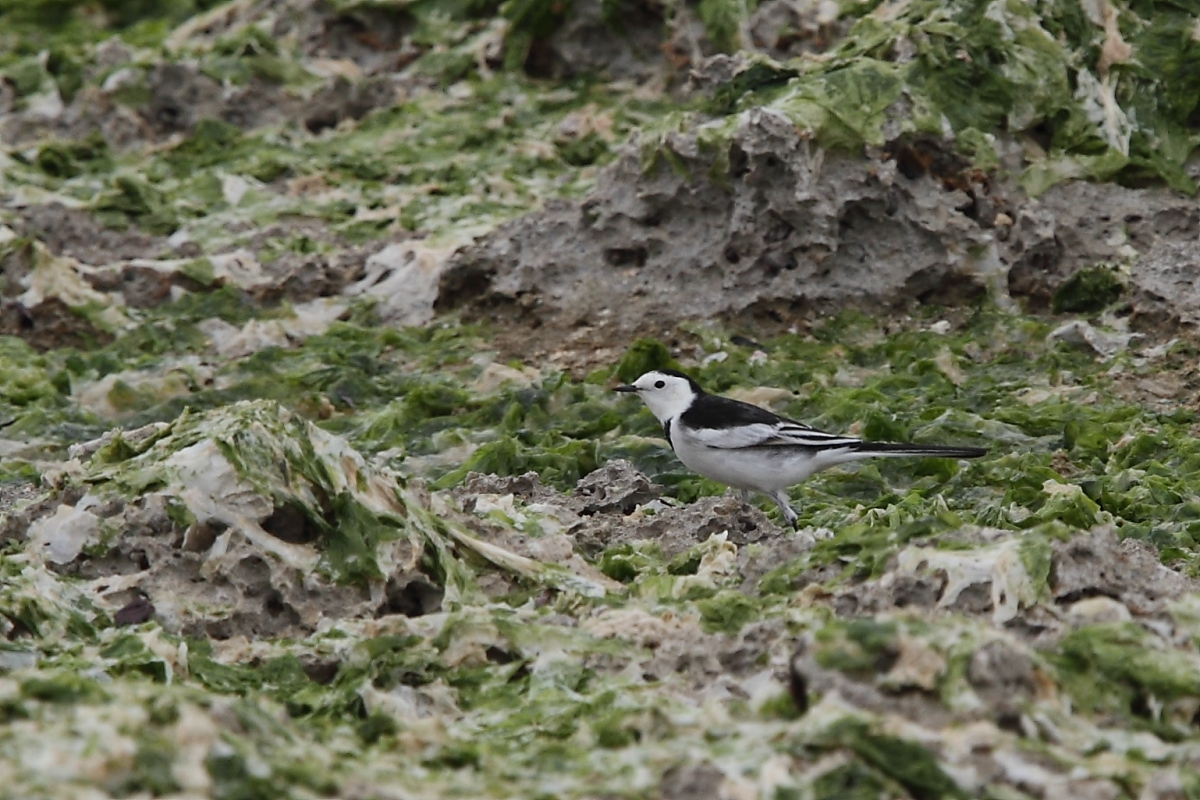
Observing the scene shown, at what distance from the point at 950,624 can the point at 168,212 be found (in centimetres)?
1038

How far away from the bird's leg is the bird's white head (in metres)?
0.73

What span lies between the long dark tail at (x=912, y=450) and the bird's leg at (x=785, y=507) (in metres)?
0.41

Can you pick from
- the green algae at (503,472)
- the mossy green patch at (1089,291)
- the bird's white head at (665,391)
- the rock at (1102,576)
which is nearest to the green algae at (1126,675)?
the green algae at (503,472)

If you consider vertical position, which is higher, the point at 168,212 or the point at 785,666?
the point at 785,666

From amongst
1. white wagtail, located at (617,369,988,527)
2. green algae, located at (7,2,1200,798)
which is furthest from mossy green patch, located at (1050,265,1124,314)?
white wagtail, located at (617,369,988,527)

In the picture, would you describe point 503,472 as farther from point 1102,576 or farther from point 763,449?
point 1102,576

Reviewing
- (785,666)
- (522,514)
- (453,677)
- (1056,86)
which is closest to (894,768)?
(785,666)

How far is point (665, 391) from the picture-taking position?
10516 mm

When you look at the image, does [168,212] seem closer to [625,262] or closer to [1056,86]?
[625,262]

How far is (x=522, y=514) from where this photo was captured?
28.6 feet

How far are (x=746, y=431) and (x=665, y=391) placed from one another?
1.04m

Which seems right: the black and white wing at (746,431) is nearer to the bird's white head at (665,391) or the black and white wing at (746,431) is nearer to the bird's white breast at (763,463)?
the bird's white breast at (763,463)

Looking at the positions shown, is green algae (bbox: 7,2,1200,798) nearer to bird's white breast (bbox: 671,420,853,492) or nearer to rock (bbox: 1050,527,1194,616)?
rock (bbox: 1050,527,1194,616)

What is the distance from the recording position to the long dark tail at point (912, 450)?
9320 mm
